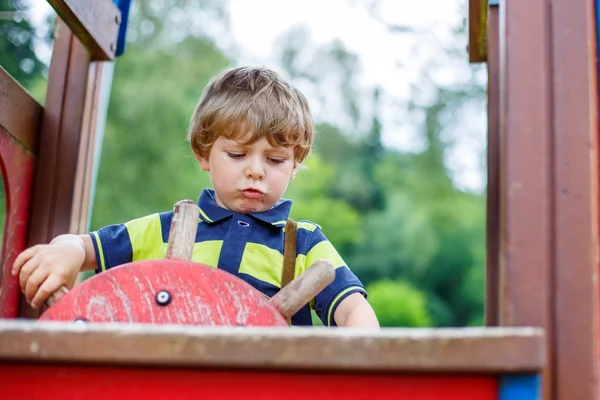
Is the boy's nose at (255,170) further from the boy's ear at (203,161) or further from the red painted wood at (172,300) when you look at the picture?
the red painted wood at (172,300)

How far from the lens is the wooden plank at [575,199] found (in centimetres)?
93

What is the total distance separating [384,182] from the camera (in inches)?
811

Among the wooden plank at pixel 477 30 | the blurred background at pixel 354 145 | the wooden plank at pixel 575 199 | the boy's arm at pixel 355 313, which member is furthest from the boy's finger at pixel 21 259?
the blurred background at pixel 354 145

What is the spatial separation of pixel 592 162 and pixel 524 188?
0.10 meters

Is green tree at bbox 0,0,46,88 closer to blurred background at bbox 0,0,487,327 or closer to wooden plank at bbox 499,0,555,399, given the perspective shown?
blurred background at bbox 0,0,487,327

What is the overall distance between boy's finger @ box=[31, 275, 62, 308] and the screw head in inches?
11.9

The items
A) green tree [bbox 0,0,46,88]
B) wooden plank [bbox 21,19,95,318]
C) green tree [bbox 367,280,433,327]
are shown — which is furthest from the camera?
green tree [bbox 367,280,433,327]

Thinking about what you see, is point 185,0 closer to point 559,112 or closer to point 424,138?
point 424,138

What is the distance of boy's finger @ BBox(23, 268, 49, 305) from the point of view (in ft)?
4.44

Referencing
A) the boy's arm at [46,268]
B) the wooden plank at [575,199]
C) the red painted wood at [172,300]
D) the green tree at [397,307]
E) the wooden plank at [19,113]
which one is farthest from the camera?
the green tree at [397,307]

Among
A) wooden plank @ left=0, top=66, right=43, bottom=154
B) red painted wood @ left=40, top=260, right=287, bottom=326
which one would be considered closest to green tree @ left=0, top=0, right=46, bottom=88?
wooden plank @ left=0, top=66, right=43, bottom=154

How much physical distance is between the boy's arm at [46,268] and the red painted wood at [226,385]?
0.46 meters

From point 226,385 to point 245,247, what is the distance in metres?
0.80

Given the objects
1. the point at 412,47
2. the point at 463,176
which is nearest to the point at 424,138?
the point at 463,176
